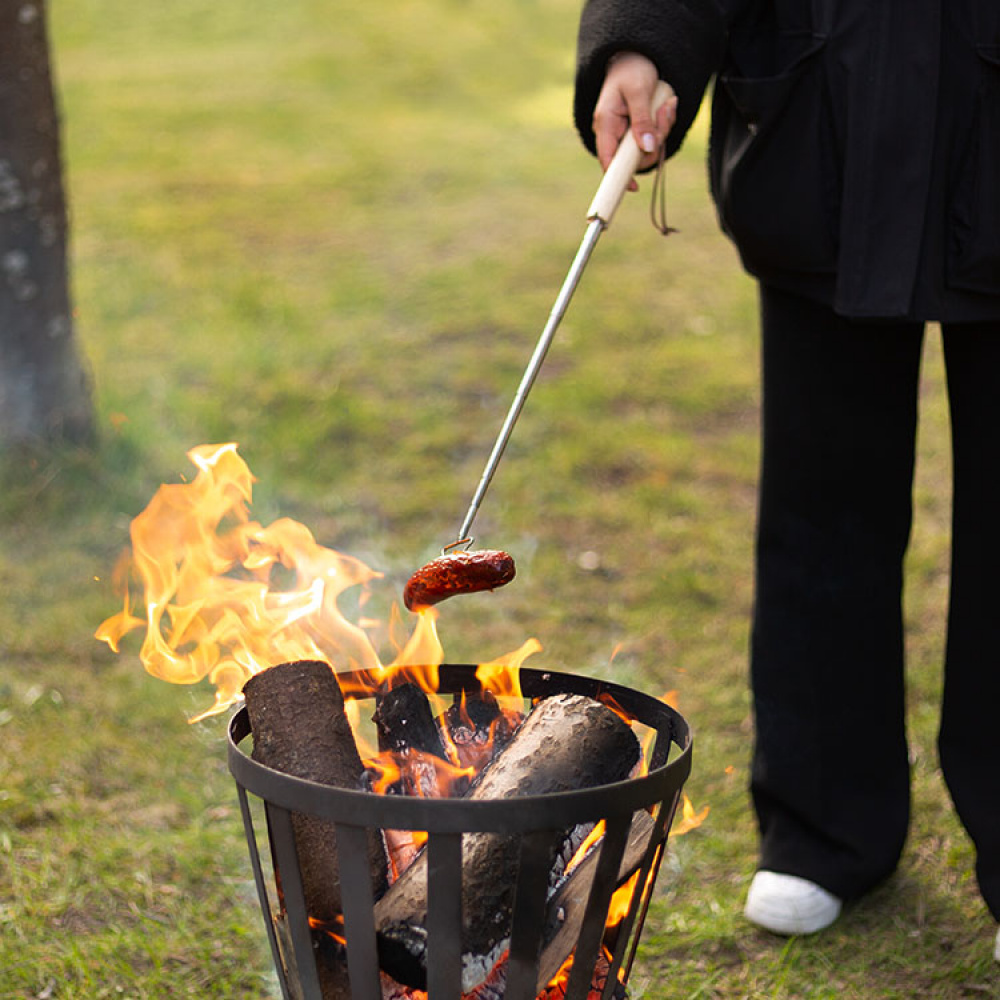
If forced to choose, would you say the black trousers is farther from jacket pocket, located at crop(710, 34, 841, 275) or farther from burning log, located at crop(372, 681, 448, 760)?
burning log, located at crop(372, 681, 448, 760)

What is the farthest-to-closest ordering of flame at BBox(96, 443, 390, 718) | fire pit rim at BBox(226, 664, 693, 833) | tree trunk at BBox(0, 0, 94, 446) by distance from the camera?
tree trunk at BBox(0, 0, 94, 446)
flame at BBox(96, 443, 390, 718)
fire pit rim at BBox(226, 664, 693, 833)

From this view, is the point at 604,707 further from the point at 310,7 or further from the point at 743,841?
the point at 310,7

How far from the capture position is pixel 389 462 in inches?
190

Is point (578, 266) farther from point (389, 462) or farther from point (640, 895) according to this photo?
point (389, 462)

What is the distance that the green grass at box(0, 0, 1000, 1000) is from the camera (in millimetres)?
2428

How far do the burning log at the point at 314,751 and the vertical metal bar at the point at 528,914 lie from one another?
0.65ft

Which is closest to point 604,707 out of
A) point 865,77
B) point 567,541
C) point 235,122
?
point 865,77

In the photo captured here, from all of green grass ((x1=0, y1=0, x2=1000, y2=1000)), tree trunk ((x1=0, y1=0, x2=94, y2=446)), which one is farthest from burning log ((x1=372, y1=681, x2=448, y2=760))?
tree trunk ((x1=0, y1=0, x2=94, y2=446))

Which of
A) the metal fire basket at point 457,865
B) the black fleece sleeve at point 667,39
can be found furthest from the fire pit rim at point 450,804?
the black fleece sleeve at point 667,39

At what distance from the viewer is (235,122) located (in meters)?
9.11

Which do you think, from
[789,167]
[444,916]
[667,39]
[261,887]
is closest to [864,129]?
[789,167]

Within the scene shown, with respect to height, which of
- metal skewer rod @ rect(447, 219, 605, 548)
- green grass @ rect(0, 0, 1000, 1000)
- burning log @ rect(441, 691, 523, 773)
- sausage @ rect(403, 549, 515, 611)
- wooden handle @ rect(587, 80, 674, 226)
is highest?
wooden handle @ rect(587, 80, 674, 226)

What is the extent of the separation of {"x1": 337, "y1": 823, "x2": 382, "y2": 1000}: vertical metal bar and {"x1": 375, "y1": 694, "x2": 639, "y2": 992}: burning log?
6 centimetres

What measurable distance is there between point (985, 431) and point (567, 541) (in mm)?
2292
